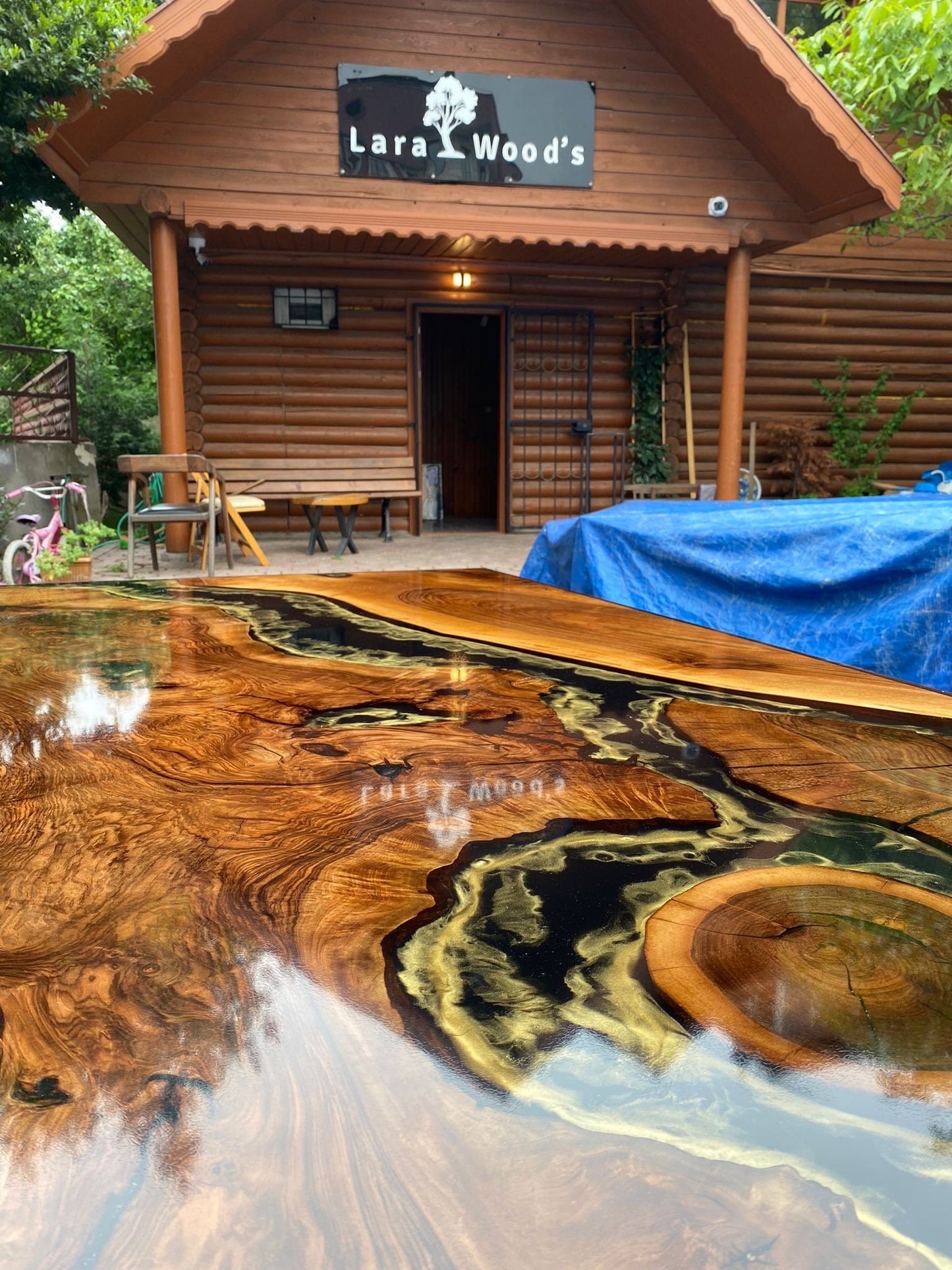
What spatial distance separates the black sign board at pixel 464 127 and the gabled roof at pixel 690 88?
24 cm

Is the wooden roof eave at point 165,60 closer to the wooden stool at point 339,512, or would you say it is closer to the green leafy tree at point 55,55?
the green leafy tree at point 55,55

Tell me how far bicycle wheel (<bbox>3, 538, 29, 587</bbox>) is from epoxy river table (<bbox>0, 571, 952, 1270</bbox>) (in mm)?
4717

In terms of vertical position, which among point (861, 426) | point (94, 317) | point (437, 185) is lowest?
point (861, 426)

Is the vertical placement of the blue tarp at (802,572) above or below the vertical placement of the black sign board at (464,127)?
below

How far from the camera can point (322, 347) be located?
8.28 meters

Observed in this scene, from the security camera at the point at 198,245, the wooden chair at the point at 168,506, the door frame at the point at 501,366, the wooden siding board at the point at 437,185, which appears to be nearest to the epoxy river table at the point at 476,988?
the wooden chair at the point at 168,506

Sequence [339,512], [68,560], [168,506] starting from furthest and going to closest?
[339,512], [168,506], [68,560]

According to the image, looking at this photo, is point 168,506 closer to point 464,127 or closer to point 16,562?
point 16,562

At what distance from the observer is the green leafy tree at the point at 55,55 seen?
531 centimetres

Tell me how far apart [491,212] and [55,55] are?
2836mm

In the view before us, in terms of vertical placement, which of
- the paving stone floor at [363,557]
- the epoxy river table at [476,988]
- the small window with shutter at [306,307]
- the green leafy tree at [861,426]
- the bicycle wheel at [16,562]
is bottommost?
the paving stone floor at [363,557]

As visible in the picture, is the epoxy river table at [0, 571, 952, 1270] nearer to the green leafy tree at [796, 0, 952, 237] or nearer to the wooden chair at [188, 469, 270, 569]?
the wooden chair at [188, 469, 270, 569]

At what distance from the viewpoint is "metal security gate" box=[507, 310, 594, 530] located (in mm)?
8781

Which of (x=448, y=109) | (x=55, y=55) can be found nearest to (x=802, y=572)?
(x=55, y=55)
